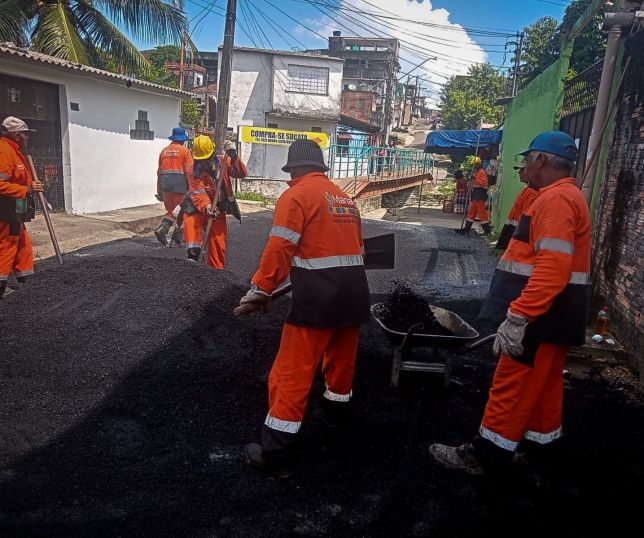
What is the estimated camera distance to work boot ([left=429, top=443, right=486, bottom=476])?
287 cm

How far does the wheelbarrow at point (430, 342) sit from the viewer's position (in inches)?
139

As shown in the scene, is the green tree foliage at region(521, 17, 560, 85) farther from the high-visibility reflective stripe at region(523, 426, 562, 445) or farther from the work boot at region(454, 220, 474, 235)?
the high-visibility reflective stripe at region(523, 426, 562, 445)

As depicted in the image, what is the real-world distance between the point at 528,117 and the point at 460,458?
902cm

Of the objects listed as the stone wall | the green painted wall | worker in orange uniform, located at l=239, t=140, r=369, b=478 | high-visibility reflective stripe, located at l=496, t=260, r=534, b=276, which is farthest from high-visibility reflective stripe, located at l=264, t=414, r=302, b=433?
the green painted wall

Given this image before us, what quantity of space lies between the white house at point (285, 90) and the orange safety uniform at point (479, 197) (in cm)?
1353

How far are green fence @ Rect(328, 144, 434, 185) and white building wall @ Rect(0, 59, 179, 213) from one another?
6581mm

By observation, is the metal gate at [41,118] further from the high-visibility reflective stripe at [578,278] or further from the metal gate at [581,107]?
the high-visibility reflective stripe at [578,278]

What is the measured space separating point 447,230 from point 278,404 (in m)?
11.2

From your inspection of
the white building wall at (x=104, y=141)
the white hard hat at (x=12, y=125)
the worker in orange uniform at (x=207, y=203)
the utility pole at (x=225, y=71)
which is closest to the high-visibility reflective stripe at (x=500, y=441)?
the worker in orange uniform at (x=207, y=203)

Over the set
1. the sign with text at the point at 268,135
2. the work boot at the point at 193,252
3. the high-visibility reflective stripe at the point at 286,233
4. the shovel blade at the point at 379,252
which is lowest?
the work boot at the point at 193,252

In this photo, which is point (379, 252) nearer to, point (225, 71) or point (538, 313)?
point (538, 313)

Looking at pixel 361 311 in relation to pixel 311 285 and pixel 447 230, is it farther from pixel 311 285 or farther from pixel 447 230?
pixel 447 230

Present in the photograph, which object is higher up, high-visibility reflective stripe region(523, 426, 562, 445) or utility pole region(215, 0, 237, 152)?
utility pole region(215, 0, 237, 152)

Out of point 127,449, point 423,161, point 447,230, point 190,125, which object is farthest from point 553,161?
point 423,161
